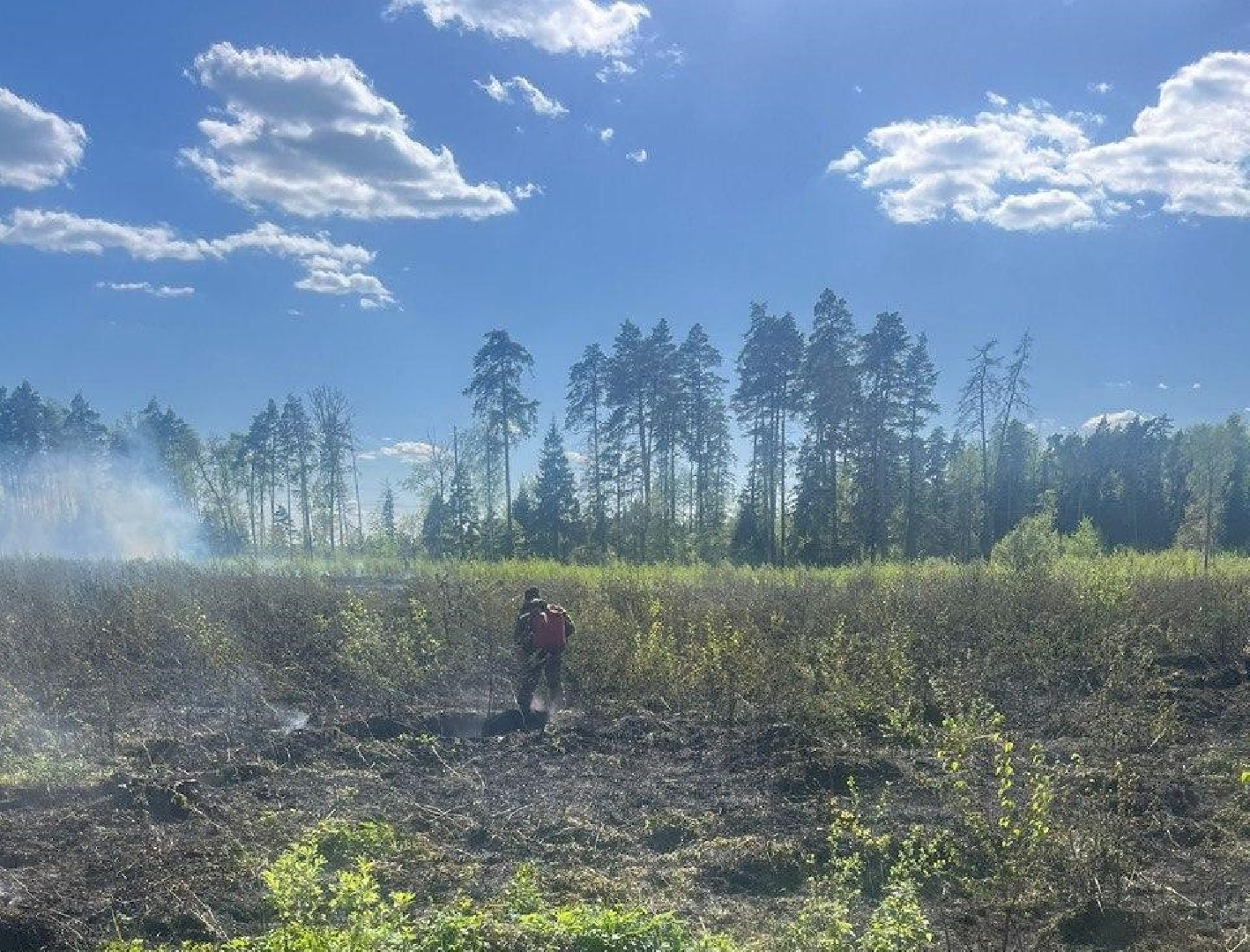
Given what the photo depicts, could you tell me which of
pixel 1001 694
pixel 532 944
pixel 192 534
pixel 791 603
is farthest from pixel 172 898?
pixel 192 534

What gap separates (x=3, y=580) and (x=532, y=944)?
16.7 metres

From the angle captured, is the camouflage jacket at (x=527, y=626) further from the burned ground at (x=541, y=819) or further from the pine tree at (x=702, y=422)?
the pine tree at (x=702, y=422)

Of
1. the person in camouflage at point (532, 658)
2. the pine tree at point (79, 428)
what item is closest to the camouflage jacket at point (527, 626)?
the person in camouflage at point (532, 658)

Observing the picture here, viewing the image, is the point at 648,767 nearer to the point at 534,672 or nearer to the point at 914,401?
the point at 534,672

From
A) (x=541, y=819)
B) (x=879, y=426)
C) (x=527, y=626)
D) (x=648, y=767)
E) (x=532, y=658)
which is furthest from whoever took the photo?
(x=879, y=426)

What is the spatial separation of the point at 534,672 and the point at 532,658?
16cm

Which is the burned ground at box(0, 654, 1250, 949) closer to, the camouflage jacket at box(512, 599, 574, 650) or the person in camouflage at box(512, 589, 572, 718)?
the person in camouflage at box(512, 589, 572, 718)

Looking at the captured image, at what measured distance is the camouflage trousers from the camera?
34.2 ft

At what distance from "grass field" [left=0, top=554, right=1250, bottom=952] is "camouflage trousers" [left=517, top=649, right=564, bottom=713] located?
0.49 m

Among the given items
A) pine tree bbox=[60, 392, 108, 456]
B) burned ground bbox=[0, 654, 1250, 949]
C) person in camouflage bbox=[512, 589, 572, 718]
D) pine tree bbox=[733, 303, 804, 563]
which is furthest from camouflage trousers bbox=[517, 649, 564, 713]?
pine tree bbox=[60, 392, 108, 456]

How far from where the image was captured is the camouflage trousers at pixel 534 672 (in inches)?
411

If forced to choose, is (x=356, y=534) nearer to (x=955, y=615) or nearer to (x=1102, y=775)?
(x=955, y=615)

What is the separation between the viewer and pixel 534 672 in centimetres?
1048

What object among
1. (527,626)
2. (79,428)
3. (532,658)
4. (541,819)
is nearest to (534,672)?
(532,658)
